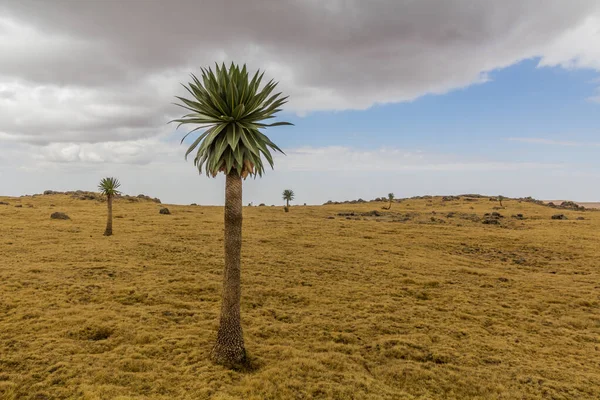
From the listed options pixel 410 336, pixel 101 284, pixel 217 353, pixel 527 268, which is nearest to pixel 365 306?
pixel 410 336

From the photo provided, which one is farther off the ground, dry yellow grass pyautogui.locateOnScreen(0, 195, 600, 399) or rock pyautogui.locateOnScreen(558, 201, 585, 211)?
rock pyautogui.locateOnScreen(558, 201, 585, 211)

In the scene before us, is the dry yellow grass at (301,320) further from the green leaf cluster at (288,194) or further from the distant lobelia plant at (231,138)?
the green leaf cluster at (288,194)

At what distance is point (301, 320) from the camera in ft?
63.8

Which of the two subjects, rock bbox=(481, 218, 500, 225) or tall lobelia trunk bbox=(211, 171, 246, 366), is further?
rock bbox=(481, 218, 500, 225)

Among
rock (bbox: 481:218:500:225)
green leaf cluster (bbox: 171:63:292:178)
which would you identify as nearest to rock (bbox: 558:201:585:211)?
rock (bbox: 481:218:500:225)

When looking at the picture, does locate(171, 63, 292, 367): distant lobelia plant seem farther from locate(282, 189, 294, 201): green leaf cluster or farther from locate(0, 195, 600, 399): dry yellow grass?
locate(282, 189, 294, 201): green leaf cluster

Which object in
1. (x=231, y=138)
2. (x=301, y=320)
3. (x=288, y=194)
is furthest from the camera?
(x=288, y=194)

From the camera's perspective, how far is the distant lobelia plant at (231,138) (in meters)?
12.7

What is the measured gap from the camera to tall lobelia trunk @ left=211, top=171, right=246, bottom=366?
42.7ft

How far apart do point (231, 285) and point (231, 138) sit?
19.4 feet

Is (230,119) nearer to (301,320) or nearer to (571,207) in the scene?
(301,320)

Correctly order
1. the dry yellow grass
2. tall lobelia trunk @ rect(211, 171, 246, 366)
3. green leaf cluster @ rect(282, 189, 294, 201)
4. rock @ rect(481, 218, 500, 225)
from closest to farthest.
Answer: the dry yellow grass < tall lobelia trunk @ rect(211, 171, 246, 366) < rock @ rect(481, 218, 500, 225) < green leaf cluster @ rect(282, 189, 294, 201)

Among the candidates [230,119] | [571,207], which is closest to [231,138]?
[230,119]

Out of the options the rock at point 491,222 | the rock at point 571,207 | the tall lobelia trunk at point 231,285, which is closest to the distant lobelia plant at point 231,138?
the tall lobelia trunk at point 231,285
